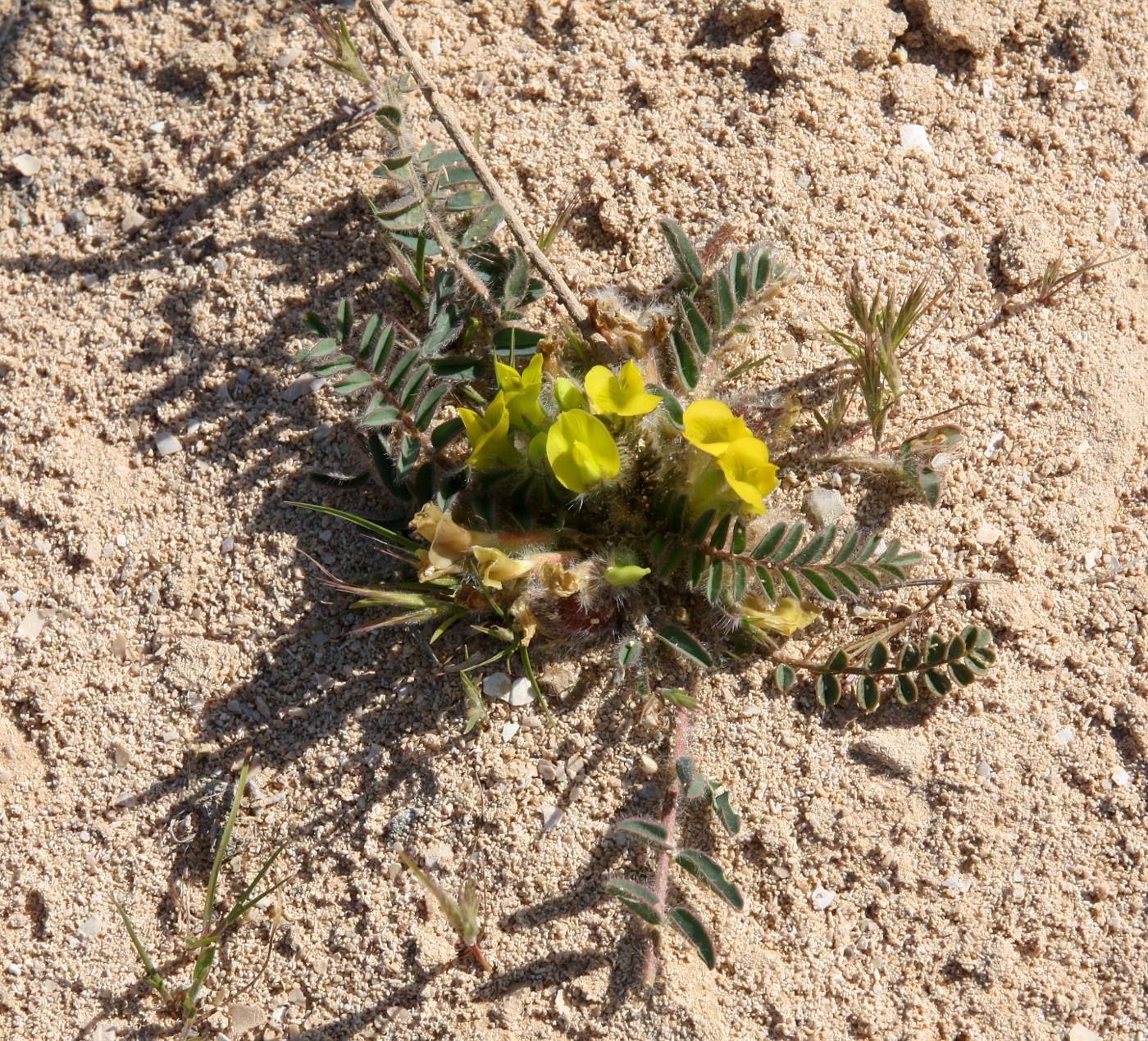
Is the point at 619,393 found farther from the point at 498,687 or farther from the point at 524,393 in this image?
the point at 498,687

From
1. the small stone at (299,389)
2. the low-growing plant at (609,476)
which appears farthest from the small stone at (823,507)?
the small stone at (299,389)

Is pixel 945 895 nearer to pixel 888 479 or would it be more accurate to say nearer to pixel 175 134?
pixel 888 479

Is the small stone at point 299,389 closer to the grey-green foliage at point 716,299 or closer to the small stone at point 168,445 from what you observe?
the small stone at point 168,445

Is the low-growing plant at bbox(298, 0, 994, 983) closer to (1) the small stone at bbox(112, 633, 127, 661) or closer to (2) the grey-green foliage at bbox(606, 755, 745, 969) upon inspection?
(2) the grey-green foliage at bbox(606, 755, 745, 969)

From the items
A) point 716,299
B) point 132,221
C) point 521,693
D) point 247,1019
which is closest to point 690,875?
point 521,693

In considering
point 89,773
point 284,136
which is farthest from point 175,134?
point 89,773

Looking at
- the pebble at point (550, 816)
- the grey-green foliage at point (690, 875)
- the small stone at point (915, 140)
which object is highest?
the small stone at point (915, 140)
